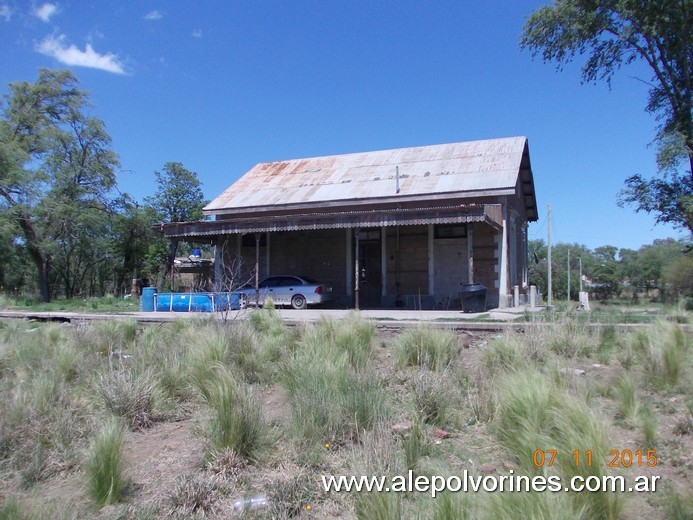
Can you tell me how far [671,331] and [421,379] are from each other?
4.03 metres

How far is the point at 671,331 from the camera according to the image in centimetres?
695

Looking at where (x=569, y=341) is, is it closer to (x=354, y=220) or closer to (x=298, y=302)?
(x=354, y=220)

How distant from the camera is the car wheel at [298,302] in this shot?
64.9 ft

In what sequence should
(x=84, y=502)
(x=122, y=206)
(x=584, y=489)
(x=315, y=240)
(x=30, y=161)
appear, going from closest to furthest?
(x=584, y=489), (x=84, y=502), (x=315, y=240), (x=30, y=161), (x=122, y=206)

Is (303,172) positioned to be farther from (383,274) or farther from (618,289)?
(618,289)

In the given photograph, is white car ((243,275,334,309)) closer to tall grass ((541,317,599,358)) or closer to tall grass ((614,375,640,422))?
tall grass ((541,317,599,358))

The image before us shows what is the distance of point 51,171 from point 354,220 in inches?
883

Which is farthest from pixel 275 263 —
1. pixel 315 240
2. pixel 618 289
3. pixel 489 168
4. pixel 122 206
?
pixel 618 289

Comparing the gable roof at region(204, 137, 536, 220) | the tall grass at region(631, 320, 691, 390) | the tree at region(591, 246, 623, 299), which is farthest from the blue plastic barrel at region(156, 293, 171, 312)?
the tree at region(591, 246, 623, 299)

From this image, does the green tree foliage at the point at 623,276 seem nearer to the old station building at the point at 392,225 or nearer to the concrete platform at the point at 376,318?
the old station building at the point at 392,225

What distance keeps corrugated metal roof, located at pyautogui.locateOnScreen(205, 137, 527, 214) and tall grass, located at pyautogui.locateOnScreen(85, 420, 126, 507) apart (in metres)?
17.4

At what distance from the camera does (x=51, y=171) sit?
30.3 metres
